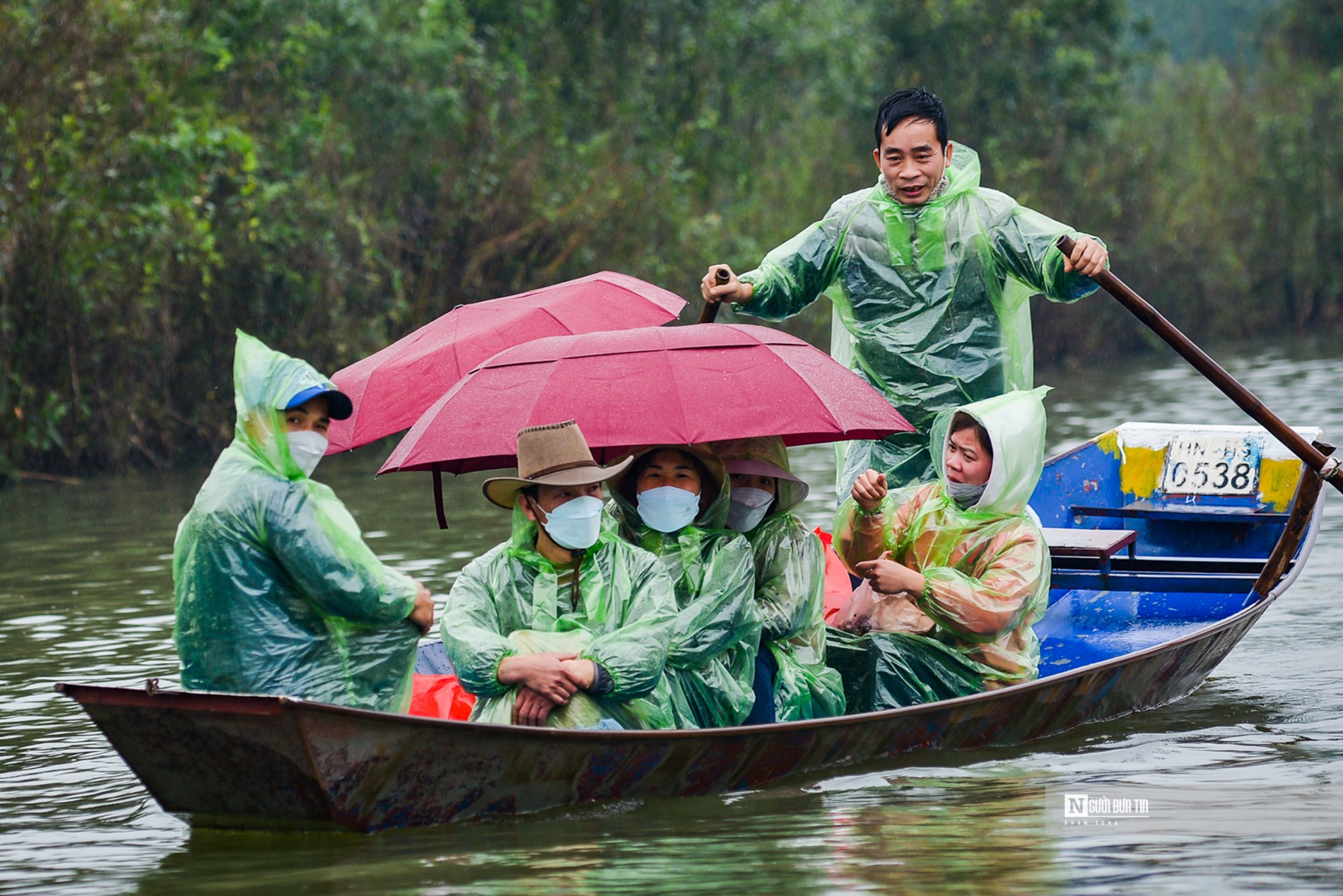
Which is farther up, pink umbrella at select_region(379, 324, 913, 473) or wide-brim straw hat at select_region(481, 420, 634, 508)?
pink umbrella at select_region(379, 324, 913, 473)

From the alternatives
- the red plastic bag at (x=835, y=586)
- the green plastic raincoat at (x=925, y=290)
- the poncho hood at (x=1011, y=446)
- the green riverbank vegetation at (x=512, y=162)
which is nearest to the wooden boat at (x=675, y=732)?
the poncho hood at (x=1011, y=446)

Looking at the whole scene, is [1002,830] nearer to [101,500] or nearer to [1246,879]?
[1246,879]

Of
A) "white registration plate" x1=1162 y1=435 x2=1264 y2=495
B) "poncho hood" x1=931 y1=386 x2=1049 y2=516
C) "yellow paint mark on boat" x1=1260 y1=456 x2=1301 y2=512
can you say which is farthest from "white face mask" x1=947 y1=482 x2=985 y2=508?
"yellow paint mark on boat" x1=1260 y1=456 x2=1301 y2=512

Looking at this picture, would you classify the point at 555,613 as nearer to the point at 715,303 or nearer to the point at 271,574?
the point at 271,574

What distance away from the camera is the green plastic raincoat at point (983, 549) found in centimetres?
605

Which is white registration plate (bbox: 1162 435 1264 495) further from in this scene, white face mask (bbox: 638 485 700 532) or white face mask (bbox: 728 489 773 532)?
white face mask (bbox: 638 485 700 532)

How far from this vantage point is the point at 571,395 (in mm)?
5754

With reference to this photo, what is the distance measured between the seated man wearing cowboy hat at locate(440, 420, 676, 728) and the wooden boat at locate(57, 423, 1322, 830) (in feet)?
0.57

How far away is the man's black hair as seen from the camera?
22.5ft

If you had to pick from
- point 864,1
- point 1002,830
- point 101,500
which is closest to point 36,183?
point 101,500

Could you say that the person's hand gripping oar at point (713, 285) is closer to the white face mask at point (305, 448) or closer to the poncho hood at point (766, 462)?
the poncho hood at point (766, 462)

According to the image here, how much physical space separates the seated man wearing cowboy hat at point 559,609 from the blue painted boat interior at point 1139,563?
2394mm

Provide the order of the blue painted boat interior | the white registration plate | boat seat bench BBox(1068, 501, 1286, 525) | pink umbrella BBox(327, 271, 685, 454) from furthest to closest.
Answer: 1. the white registration plate
2. boat seat bench BBox(1068, 501, 1286, 525)
3. the blue painted boat interior
4. pink umbrella BBox(327, 271, 685, 454)

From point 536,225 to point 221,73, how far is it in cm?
383
